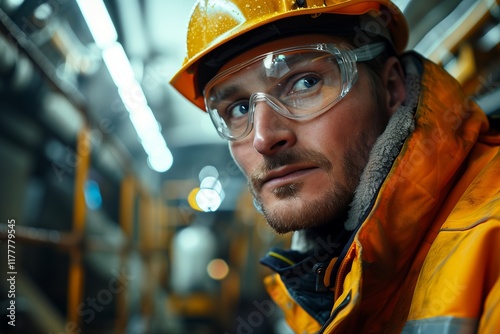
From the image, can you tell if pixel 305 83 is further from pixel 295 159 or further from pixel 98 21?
pixel 98 21

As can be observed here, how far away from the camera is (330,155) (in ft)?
4.99

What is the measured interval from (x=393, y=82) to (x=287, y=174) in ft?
2.17

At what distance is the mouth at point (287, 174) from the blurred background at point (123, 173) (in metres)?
0.81

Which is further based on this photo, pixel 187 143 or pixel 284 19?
pixel 187 143

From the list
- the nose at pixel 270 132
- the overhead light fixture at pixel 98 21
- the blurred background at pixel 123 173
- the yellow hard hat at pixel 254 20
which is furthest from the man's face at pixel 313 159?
the overhead light fixture at pixel 98 21

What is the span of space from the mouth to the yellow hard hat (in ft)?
1.77

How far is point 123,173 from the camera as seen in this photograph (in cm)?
552

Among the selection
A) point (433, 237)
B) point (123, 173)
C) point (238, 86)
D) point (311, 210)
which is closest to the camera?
point (433, 237)

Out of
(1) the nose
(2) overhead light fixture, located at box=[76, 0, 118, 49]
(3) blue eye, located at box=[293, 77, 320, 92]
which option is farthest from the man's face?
(2) overhead light fixture, located at box=[76, 0, 118, 49]

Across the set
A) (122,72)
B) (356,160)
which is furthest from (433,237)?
(122,72)

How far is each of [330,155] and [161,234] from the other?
22.2 ft

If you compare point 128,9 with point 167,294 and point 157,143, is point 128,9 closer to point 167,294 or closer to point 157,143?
point 157,143

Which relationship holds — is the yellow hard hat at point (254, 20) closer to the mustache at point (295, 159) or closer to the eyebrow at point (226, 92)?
the eyebrow at point (226, 92)

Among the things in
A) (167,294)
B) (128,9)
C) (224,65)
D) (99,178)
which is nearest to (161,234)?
(167,294)
